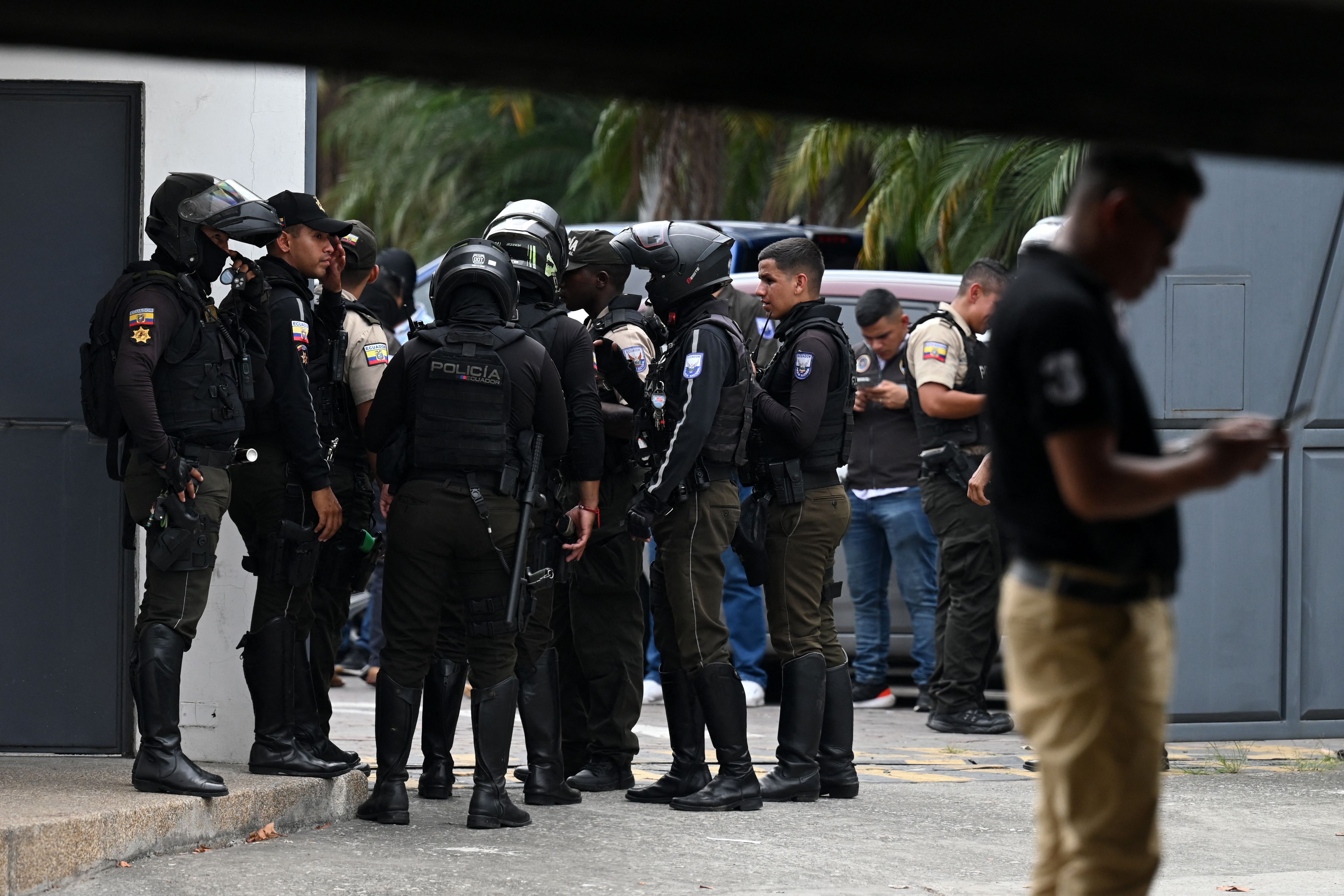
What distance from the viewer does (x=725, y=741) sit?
232 inches

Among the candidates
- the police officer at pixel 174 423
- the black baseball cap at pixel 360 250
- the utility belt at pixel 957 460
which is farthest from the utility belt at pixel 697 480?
the utility belt at pixel 957 460

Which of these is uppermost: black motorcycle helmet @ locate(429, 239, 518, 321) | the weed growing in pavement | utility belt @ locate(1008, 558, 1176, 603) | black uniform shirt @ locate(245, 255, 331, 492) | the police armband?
black motorcycle helmet @ locate(429, 239, 518, 321)

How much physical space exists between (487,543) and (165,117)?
6.63 ft

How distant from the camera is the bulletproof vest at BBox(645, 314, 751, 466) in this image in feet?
19.3

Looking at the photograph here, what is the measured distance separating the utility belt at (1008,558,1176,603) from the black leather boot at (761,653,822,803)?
3.29 meters

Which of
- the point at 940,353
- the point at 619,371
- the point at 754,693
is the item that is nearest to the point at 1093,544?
the point at 619,371

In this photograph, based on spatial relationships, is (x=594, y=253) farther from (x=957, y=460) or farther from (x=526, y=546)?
(x=957, y=460)

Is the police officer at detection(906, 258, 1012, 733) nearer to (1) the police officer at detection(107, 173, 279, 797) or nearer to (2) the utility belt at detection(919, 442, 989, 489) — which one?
(2) the utility belt at detection(919, 442, 989, 489)

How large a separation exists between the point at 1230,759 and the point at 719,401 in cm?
306

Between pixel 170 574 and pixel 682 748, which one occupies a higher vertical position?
pixel 170 574

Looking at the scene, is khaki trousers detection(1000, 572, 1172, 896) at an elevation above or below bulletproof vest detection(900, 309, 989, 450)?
below

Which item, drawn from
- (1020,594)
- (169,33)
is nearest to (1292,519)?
(1020,594)

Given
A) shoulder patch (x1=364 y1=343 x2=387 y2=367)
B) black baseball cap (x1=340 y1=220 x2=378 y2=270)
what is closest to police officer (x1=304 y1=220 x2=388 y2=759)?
shoulder patch (x1=364 y1=343 x2=387 y2=367)

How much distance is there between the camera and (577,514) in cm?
591
